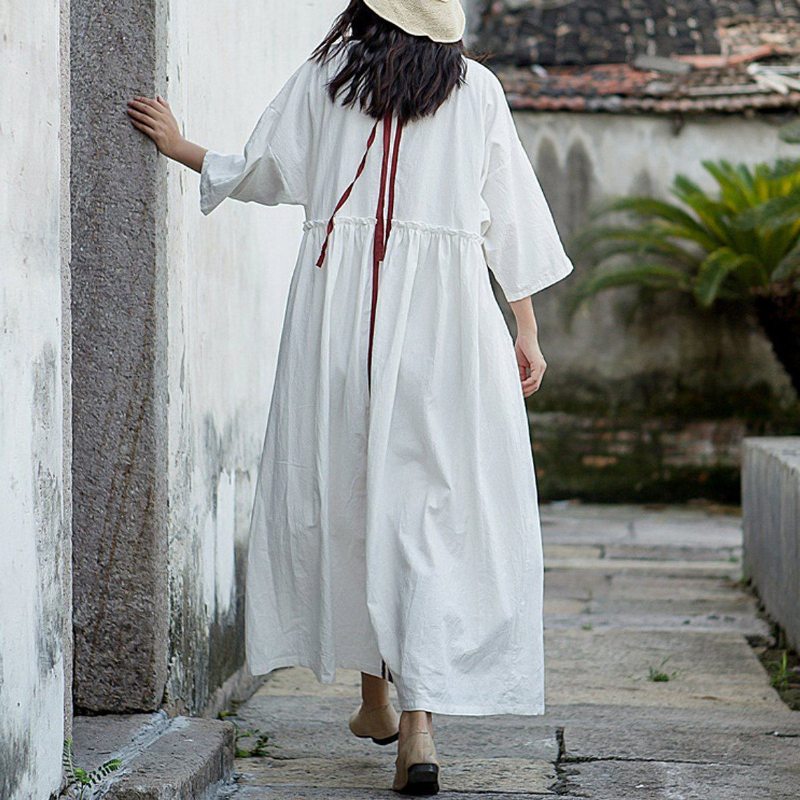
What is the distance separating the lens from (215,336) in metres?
3.57

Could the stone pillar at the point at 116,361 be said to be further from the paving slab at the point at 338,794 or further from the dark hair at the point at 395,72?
the dark hair at the point at 395,72

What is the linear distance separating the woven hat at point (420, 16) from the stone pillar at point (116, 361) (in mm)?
477

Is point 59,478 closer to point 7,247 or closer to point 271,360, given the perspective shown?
point 7,247

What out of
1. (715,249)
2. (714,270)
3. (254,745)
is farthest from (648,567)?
(254,745)

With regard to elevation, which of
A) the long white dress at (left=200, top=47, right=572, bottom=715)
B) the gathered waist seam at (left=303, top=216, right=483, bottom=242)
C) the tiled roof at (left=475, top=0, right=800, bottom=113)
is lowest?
the long white dress at (left=200, top=47, right=572, bottom=715)

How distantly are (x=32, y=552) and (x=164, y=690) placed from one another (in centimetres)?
95

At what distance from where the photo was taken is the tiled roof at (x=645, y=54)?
1147cm

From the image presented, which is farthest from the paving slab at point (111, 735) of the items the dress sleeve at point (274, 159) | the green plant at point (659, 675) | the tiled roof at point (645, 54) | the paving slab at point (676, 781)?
the tiled roof at point (645, 54)

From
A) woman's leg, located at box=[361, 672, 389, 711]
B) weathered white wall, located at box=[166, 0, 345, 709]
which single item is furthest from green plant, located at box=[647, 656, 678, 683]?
woman's leg, located at box=[361, 672, 389, 711]

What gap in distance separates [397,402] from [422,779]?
30.6 inches

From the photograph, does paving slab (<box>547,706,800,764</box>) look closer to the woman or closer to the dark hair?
the woman

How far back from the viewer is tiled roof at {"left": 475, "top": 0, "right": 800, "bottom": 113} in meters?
11.5

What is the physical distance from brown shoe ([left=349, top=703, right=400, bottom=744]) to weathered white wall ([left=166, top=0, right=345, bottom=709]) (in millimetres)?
395

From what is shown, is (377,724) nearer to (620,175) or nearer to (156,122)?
(156,122)
